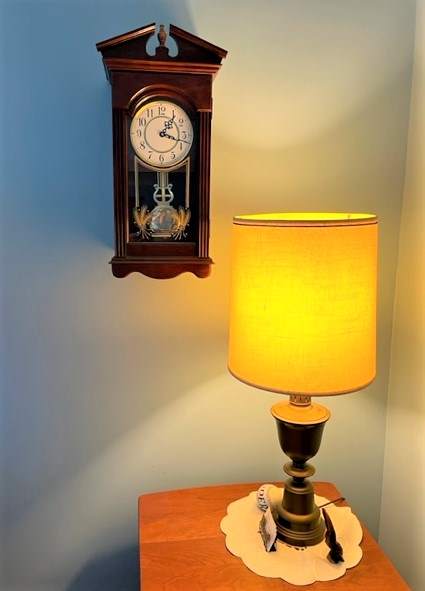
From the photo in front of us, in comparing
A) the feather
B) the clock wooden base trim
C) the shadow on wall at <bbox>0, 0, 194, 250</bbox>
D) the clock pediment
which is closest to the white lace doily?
the feather

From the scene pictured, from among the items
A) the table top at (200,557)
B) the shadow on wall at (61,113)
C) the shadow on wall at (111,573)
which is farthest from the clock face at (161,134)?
the shadow on wall at (111,573)

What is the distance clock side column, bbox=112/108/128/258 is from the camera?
3.39ft

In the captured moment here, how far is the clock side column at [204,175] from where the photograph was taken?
106 centimetres

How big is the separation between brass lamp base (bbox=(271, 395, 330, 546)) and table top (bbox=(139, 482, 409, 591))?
10 centimetres

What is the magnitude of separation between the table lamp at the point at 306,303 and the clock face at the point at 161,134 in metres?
0.24

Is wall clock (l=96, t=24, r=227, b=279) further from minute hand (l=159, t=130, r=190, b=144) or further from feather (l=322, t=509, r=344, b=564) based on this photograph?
feather (l=322, t=509, r=344, b=564)

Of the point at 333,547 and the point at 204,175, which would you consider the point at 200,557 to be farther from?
the point at 204,175

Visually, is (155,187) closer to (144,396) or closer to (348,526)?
(144,396)

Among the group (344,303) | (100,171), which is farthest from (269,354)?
(100,171)

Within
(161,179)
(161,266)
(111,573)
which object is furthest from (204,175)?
(111,573)

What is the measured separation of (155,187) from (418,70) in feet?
2.23

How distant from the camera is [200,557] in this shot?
0.99 metres

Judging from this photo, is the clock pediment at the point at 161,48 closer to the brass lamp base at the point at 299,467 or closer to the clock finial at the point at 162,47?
the clock finial at the point at 162,47

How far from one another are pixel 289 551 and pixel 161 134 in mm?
855
